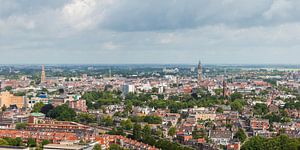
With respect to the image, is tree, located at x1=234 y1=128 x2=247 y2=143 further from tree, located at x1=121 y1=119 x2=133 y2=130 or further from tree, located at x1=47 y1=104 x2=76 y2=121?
tree, located at x1=47 y1=104 x2=76 y2=121

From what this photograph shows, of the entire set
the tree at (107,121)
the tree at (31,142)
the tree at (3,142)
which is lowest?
the tree at (107,121)

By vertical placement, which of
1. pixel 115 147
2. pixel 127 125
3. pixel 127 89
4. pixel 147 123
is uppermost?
pixel 115 147

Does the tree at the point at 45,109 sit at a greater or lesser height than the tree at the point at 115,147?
lesser

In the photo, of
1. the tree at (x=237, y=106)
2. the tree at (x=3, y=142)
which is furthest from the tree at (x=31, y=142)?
the tree at (x=237, y=106)

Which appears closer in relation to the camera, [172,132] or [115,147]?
[115,147]

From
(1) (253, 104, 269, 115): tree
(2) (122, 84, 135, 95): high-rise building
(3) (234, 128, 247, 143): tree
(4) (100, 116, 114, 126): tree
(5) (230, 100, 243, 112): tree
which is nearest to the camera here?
(3) (234, 128, 247, 143): tree

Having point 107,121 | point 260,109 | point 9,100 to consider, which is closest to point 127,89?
point 9,100

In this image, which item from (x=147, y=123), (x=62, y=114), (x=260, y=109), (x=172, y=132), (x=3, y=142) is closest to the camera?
(x=3, y=142)

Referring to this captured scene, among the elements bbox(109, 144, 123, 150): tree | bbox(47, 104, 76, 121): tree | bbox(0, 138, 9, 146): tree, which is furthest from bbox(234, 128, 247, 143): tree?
bbox(47, 104, 76, 121): tree

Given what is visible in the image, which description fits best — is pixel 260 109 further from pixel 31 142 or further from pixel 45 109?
pixel 31 142

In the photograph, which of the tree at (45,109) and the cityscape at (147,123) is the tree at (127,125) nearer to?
the cityscape at (147,123)

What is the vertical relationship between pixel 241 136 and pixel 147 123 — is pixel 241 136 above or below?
above
